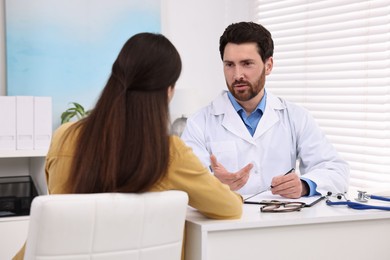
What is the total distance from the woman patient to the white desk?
12 cm

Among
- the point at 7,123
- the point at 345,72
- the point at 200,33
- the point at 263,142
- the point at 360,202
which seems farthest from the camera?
the point at 200,33

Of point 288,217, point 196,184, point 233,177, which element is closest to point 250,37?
point 233,177

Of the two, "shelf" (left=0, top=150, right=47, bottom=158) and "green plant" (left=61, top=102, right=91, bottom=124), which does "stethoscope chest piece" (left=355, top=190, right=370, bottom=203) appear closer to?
"shelf" (left=0, top=150, right=47, bottom=158)

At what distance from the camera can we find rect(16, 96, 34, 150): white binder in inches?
116

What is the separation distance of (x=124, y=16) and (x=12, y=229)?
1.49m

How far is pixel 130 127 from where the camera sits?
4.28ft

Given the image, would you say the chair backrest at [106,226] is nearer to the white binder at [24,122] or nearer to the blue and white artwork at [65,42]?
the white binder at [24,122]

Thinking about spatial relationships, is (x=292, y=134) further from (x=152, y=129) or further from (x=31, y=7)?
(x=31, y=7)

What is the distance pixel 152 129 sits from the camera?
132 centimetres

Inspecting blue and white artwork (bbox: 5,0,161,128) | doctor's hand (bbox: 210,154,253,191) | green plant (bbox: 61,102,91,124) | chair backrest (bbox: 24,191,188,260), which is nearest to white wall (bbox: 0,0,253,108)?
blue and white artwork (bbox: 5,0,161,128)

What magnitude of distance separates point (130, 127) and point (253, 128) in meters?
1.20

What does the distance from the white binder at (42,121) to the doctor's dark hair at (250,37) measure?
1064mm

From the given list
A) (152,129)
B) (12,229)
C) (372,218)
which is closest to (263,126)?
(372,218)

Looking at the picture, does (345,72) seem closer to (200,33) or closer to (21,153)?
(200,33)
